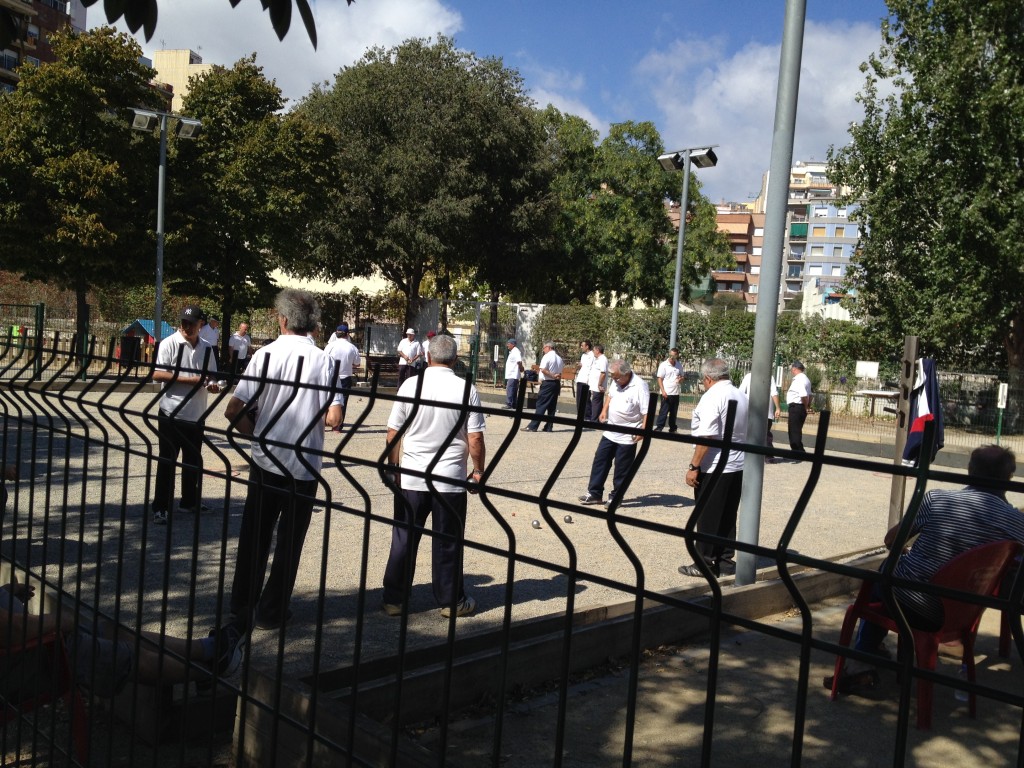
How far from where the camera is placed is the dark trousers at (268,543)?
233 centimetres

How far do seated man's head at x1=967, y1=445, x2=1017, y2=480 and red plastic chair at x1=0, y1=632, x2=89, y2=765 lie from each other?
3.76m

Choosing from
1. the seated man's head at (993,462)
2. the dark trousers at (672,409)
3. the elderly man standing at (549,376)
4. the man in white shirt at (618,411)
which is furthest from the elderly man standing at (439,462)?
the elderly man standing at (549,376)

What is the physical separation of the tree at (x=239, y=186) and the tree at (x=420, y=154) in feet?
14.1

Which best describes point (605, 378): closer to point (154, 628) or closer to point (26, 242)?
point (154, 628)

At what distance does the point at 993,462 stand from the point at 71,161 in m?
22.5

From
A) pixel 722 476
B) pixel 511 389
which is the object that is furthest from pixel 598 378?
pixel 722 476

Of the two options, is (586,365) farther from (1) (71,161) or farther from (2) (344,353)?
(1) (71,161)

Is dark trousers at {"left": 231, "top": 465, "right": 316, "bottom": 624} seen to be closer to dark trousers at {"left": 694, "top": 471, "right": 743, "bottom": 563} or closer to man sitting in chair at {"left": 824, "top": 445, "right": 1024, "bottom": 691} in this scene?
man sitting in chair at {"left": 824, "top": 445, "right": 1024, "bottom": 691}

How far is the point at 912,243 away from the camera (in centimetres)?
2403

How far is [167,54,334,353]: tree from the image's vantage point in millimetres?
25875

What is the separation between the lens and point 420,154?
32344 millimetres

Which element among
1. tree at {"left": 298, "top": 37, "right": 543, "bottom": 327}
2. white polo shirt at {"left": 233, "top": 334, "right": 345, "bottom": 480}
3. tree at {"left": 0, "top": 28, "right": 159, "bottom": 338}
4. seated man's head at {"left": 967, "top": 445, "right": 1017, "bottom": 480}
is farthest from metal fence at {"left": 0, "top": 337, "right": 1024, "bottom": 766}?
tree at {"left": 298, "top": 37, "right": 543, "bottom": 327}

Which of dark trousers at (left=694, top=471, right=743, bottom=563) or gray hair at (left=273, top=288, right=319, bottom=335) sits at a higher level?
gray hair at (left=273, top=288, right=319, bottom=335)

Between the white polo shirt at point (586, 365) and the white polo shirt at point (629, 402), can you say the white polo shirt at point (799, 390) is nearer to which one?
the white polo shirt at point (586, 365)
